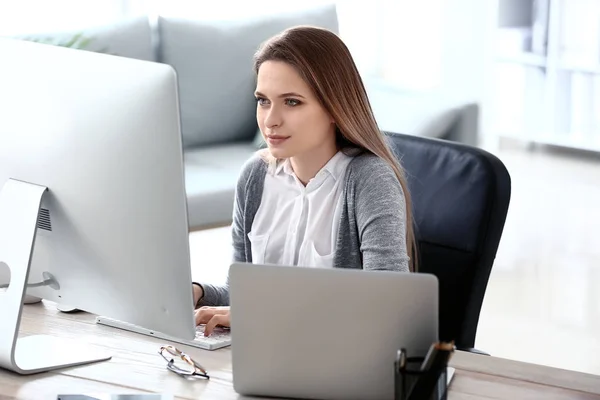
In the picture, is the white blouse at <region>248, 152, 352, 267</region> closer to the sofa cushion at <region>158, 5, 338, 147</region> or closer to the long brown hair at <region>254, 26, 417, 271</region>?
the long brown hair at <region>254, 26, 417, 271</region>

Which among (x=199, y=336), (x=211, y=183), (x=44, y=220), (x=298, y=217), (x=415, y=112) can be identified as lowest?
(x=211, y=183)

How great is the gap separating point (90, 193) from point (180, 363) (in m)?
0.30

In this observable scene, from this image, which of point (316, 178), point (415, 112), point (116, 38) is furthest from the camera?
point (415, 112)

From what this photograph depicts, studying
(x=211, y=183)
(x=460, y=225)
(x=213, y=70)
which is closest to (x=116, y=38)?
→ (x=213, y=70)

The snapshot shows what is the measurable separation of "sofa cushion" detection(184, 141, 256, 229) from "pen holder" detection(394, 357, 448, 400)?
2320mm

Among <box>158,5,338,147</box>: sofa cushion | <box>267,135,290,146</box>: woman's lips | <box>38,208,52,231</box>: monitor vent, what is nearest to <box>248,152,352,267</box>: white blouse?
<box>267,135,290,146</box>: woman's lips

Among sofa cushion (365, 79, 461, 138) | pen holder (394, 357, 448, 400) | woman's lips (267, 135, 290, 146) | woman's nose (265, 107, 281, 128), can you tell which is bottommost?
sofa cushion (365, 79, 461, 138)

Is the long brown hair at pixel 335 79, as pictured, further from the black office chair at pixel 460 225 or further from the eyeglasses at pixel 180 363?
the eyeglasses at pixel 180 363

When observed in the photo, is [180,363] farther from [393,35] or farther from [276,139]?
[393,35]

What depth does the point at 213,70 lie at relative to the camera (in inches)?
171

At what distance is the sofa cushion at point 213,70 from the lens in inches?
170

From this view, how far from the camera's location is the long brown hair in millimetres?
1907

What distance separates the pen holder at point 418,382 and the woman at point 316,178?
441 millimetres

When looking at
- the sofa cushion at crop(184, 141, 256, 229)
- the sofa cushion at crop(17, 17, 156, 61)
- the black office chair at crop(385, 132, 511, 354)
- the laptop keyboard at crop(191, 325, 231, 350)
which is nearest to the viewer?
the laptop keyboard at crop(191, 325, 231, 350)
